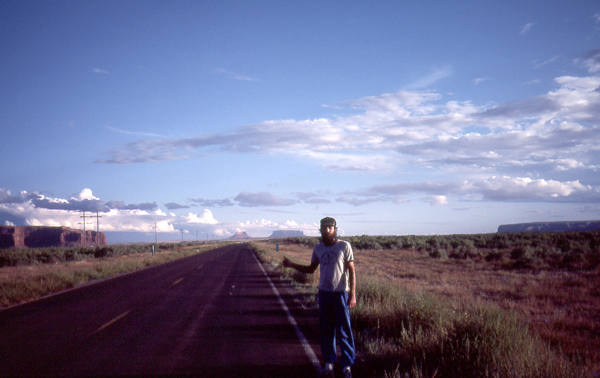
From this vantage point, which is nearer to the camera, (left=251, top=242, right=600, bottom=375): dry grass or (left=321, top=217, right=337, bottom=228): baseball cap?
(left=321, top=217, right=337, bottom=228): baseball cap

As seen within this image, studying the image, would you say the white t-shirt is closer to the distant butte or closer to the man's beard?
the man's beard

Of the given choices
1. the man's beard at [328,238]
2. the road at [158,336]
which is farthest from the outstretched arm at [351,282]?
the road at [158,336]

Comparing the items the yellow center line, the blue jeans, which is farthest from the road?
the blue jeans

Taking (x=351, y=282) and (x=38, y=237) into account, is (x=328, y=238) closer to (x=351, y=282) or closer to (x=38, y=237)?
(x=351, y=282)

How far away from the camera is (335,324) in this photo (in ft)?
16.7

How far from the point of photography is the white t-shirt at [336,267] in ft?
16.4

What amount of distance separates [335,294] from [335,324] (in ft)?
1.39

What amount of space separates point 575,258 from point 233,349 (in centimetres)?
2439

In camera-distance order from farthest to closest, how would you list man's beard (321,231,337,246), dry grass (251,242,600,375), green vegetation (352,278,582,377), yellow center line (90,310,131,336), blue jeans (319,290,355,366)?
yellow center line (90,310,131,336), dry grass (251,242,600,375), man's beard (321,231,337,246), blue jeans (319,290,355,366), green vegetation (352,278,582,377)

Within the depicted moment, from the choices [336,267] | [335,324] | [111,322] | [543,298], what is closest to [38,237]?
[111,322]

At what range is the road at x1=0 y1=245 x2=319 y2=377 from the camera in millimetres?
5480

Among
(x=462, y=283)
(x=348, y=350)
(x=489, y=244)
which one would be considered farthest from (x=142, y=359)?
(x=489, y=244)

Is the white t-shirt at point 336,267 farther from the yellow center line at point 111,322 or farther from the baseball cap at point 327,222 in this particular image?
the yellow center line at point 111,322

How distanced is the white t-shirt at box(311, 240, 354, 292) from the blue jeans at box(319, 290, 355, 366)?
3.8 inches
